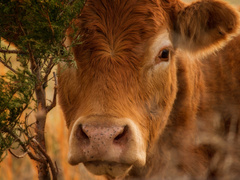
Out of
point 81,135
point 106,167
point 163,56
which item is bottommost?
point 106,167

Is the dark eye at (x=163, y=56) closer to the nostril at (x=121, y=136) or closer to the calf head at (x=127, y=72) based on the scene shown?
the calf head at (x=127, y=72)

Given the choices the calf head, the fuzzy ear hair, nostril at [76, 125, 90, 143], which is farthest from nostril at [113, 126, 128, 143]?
the fuzzy ear hair

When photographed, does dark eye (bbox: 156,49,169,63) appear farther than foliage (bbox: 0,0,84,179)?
Yes

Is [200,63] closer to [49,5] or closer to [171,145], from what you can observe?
[171,145]

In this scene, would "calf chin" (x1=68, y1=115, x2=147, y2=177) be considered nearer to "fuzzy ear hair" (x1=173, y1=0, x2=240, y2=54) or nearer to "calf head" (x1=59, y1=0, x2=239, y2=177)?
"calf head" (x1=59, y1=0, x2=239, y2=177)

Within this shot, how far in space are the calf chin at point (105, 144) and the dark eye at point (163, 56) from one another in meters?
0.80

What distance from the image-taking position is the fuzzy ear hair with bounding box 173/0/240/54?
12.2 feet

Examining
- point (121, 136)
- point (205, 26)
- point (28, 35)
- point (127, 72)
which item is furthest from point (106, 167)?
point (205, 26)

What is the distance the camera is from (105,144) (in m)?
2.79

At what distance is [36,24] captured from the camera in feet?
9.25

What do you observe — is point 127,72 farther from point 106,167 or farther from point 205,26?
point 205,26

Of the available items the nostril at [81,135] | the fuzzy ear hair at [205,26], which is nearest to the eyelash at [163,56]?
the fuzzy ear hair at [205,26]

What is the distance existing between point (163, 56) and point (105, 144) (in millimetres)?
1224

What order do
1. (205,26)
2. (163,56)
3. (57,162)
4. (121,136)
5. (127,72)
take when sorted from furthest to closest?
(57,162)
(205,26)
(163,56)
(127,72)
(121,136)
